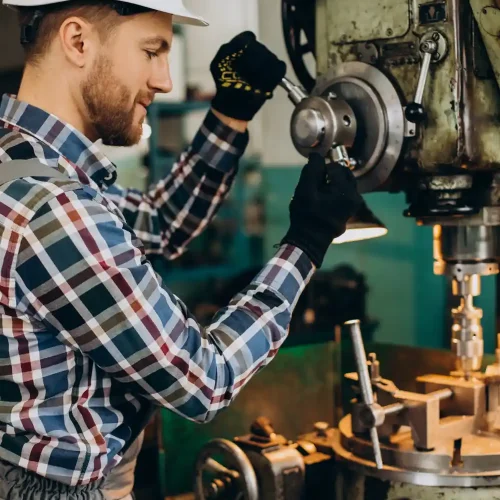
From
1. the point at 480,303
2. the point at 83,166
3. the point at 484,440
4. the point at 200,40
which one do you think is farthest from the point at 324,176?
the point at 200,40

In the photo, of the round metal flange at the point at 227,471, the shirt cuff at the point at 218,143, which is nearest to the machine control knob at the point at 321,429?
the round metal flange at the point at 227,471

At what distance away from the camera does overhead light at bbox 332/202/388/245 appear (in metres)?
1.24

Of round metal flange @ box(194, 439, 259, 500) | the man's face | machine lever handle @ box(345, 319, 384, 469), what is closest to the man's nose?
the man's face

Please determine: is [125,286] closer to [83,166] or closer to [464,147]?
[83,166]

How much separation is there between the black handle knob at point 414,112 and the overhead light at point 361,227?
0.65 feet

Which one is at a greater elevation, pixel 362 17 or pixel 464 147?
pixel 362 17

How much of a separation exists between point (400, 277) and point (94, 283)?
6.90 ft

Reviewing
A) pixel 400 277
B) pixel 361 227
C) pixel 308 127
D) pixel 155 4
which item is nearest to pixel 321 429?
pixel 361 227

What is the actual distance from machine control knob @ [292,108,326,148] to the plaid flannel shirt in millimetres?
168

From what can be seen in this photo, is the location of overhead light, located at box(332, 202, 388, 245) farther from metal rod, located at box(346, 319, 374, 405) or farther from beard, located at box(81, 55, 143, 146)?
beard, located at box(81, 55, 143, 146)

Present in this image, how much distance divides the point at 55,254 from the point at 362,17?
60 centimetres

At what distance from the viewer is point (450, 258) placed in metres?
1.25

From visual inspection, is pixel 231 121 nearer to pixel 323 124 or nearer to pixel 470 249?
pixel 323 124

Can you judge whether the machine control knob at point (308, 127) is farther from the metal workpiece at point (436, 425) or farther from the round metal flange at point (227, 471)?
the round metal flange at point (227, 471)
